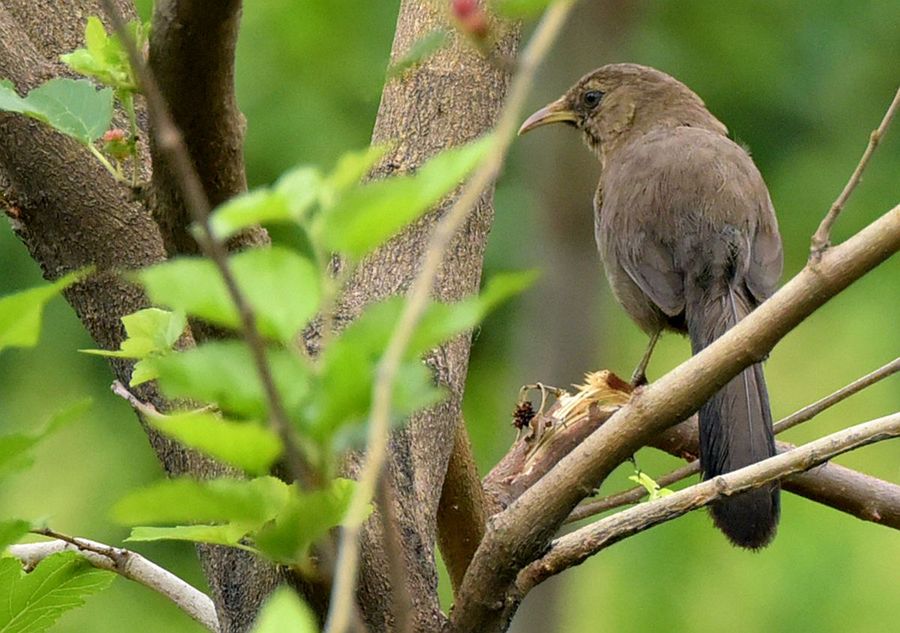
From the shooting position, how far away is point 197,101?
1.31 metres

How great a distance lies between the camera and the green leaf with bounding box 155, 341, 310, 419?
2.18 feet

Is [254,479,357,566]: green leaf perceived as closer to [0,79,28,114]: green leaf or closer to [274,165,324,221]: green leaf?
[274,165,324,221]: green leaf

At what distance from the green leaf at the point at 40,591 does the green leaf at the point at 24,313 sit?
0.54 m

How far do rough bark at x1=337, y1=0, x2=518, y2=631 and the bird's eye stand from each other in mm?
1918

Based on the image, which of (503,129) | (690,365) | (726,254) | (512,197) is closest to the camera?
(503,129)

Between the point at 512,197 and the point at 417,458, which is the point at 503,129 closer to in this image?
the point at 417,458

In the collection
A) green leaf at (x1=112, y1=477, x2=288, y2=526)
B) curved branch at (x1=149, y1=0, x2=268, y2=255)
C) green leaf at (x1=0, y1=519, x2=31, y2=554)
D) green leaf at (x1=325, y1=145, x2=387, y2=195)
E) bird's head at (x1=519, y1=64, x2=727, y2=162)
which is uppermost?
bird's head at (x1=519, y1=64, x2=727, y2=162)

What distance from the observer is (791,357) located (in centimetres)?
590

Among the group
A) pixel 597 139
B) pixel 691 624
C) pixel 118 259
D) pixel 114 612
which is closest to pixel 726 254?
pixel 597 139

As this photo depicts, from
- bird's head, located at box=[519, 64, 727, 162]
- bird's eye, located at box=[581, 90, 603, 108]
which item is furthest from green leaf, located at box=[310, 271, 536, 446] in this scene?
bird's eye, located at box=[581, 90, 603, 108]

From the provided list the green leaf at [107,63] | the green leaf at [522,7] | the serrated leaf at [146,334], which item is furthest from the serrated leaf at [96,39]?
the green leaf at [522,7]

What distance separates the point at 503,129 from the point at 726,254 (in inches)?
108

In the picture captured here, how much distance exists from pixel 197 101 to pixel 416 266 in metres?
0.83

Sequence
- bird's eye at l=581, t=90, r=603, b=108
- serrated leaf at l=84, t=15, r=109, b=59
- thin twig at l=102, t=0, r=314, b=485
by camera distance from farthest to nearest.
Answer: bird's eye at l=581, t=90, r=603, b=108 < serrated leaf at l=84, t=15, r=109, b=59 < thin twig at l=102, t=0, r=314, b=485
